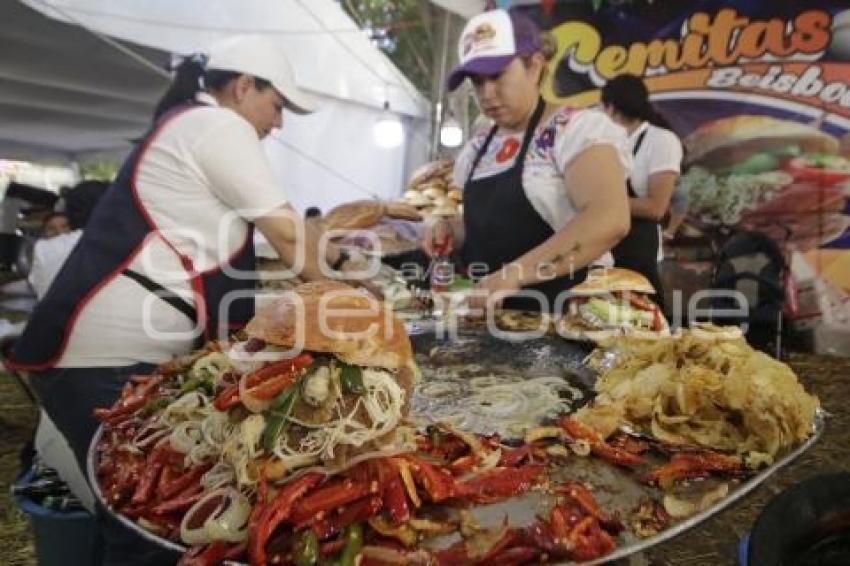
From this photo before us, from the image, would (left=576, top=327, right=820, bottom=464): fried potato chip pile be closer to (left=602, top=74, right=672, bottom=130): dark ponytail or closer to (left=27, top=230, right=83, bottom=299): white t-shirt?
(left=602, top=74, right=672, bottom=130): dark ponytail

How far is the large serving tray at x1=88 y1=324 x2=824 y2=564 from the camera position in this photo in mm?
1334

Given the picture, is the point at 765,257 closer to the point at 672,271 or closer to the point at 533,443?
the point at 672,271

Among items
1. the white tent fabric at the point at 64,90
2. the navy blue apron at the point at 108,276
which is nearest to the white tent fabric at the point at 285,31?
the white tent fabric at the point at 64,90

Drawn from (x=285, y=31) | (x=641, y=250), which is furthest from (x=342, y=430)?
(x=285, y=31)

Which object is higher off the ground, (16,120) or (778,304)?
(16,120)

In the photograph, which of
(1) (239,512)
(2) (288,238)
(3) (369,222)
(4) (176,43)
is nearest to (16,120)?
(4) (176,43)

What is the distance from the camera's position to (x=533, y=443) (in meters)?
1.71

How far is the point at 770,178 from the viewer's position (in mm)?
7359

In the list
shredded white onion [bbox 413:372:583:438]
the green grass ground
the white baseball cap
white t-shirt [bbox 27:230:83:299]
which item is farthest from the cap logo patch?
the green grass ground

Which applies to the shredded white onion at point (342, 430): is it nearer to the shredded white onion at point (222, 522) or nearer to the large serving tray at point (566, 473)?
the shredded white onion at point (222, 522)

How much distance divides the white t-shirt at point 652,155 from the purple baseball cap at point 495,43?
2.46 meters

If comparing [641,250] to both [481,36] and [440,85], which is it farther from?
[440,85]

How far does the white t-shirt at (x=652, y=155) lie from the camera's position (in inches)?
205

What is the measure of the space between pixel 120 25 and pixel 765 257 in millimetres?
7294
